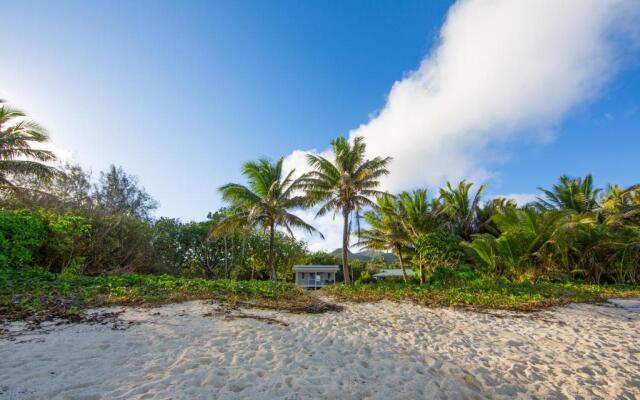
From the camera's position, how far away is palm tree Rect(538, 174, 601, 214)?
19516 mm

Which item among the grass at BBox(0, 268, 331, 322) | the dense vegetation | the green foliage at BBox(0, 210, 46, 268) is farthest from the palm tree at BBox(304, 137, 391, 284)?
the green foliage at BBox(0, 210, 46, 268)

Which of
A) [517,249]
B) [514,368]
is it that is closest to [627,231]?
[517,249]

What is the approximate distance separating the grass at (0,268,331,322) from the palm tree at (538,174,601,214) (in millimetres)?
20323

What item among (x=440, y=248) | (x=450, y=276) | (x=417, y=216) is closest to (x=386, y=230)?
(x=417, y=216)

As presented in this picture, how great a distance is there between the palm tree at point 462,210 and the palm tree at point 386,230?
3.25m

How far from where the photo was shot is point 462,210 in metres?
20.8

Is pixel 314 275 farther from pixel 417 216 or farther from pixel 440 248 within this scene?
pixel 440 248

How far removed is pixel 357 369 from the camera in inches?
150

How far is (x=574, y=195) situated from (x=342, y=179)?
1618 cm

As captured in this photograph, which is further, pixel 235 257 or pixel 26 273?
pixel 235 257

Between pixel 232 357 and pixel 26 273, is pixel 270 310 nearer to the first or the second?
pixel 232 357

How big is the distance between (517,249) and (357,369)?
13739mm

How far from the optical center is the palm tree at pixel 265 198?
1595 centimetres

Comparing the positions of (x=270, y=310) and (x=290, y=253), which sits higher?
(x=290, y=253)
